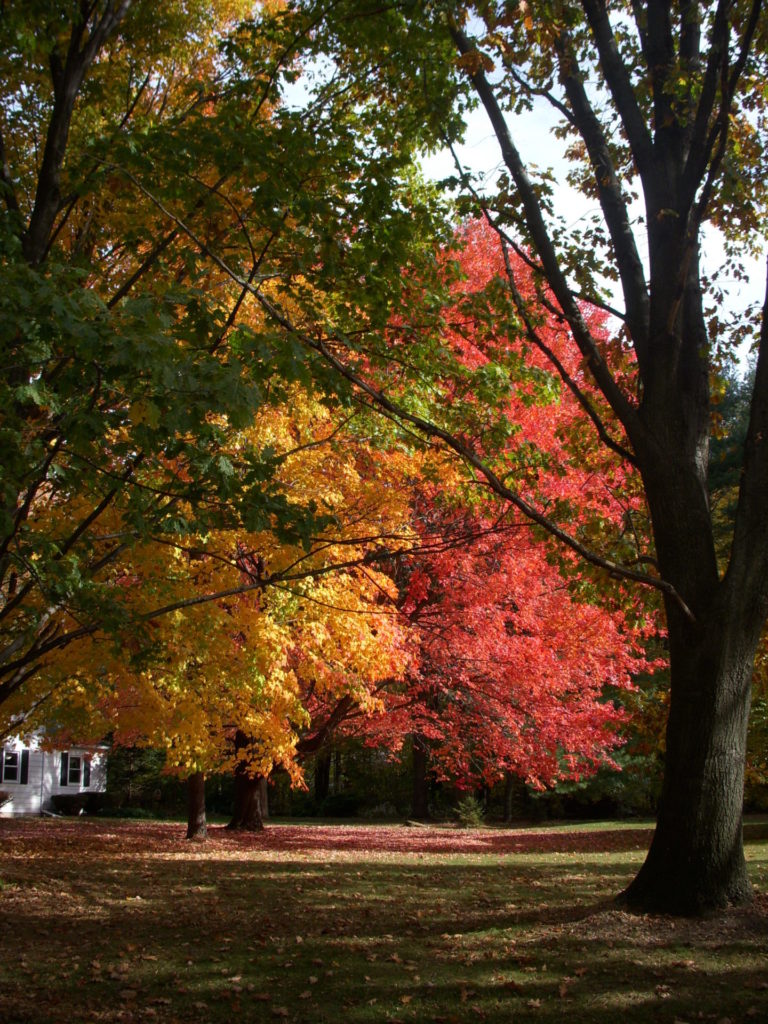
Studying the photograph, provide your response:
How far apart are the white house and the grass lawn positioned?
19272 millimetres

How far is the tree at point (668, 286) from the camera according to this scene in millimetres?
6707

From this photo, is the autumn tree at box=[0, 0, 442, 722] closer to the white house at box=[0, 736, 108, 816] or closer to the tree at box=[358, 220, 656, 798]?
the tree at box=[358, 220, 656, 798]

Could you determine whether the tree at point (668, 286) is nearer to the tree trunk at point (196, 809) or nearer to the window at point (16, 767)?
the tree trunk at point (196, 809)

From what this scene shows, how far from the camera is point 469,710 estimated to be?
17.2 m

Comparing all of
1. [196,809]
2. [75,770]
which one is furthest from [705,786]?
[75,770]

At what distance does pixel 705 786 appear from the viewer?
6.67 metres

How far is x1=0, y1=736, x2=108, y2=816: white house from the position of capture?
29469 millimetres

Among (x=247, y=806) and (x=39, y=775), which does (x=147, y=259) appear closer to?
(x=247, y=806)

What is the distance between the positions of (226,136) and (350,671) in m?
8.33

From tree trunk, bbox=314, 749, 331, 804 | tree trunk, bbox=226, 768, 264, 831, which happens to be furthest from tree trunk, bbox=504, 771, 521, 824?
tree trunk, bbox=226, 768, 264, 831

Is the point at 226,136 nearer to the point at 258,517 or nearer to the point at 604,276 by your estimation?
the point at 258,517

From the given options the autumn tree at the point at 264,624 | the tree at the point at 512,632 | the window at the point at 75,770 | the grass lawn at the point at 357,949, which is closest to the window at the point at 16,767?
the window at the point at 75,770

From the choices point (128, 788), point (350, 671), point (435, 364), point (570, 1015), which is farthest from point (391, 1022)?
point (128, 788)

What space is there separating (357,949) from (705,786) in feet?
9.68
